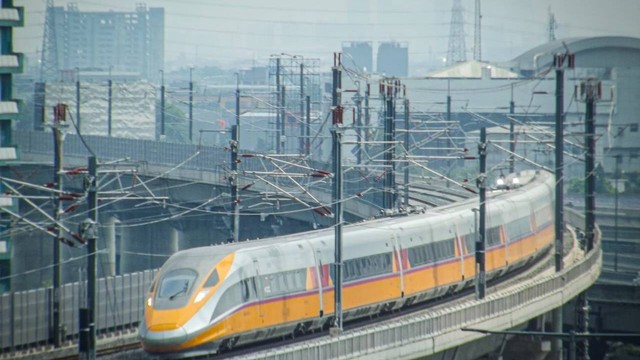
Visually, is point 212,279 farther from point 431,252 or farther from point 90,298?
point 431,252

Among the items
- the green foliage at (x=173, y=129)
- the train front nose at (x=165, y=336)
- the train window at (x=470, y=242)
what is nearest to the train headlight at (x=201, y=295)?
the train front nose at (x=165, y=336)

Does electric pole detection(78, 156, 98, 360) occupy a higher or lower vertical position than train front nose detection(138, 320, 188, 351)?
higher

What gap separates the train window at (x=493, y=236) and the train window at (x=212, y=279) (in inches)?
706

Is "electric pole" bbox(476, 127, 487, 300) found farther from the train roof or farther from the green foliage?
the green foliage

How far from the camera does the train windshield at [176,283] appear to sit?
3081cm

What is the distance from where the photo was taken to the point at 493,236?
48.0m

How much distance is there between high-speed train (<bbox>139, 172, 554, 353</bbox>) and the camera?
30.6m

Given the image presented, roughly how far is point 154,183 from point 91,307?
143 feet

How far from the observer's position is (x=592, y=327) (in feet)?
200

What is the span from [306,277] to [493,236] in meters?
14.7

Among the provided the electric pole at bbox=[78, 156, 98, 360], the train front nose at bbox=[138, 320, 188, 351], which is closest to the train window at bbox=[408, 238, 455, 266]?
the train front nose at bbox=[138, 320, 188, 351]

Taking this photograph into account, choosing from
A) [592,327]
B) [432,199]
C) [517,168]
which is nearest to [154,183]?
[432,199]

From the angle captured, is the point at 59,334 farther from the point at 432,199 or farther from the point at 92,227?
the point at 432,199

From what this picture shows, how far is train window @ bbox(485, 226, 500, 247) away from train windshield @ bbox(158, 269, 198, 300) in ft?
60.4
